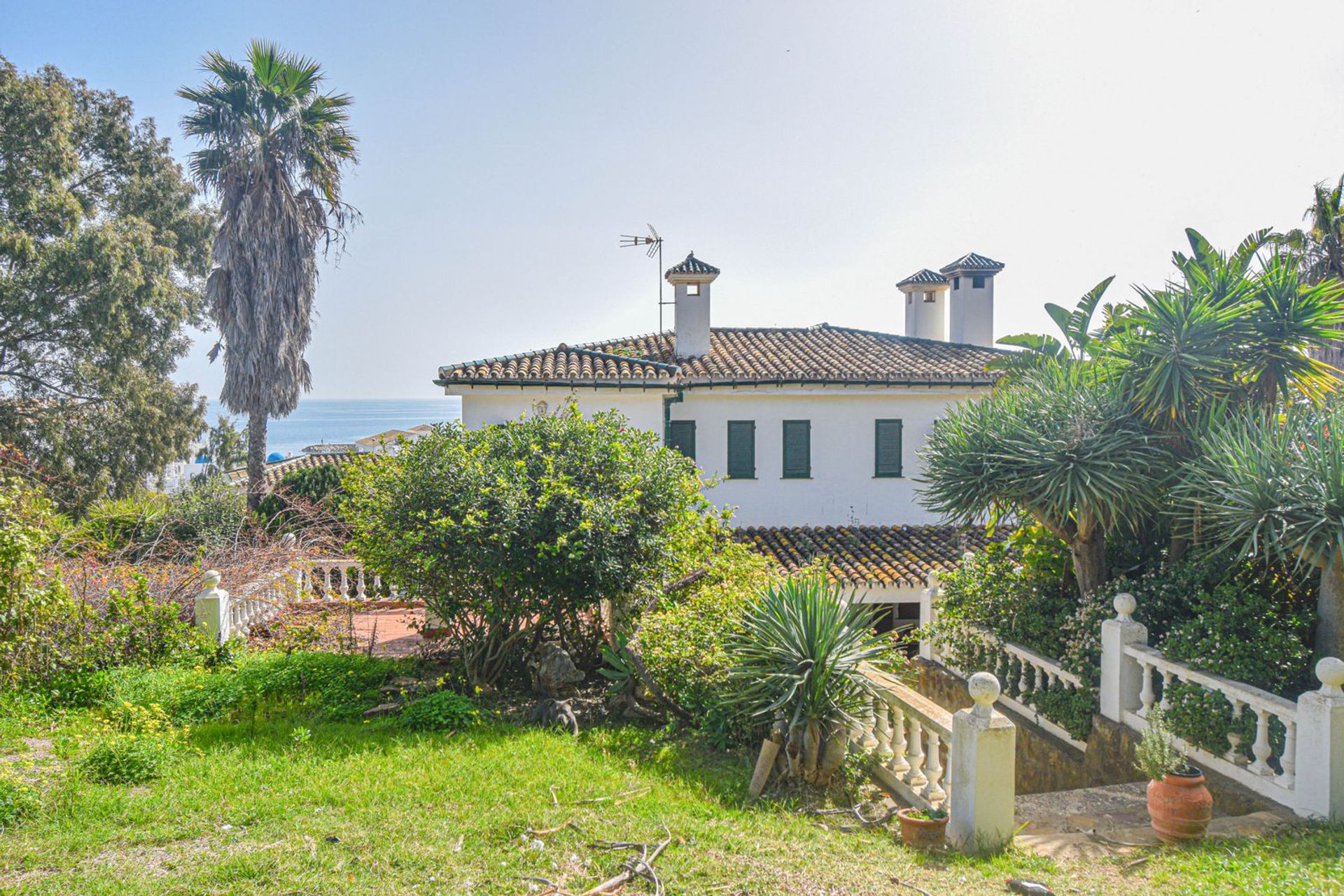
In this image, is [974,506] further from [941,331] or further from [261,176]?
[261,176]

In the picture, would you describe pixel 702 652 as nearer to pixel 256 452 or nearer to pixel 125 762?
pixel 125 762

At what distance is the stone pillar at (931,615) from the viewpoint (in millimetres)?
12062

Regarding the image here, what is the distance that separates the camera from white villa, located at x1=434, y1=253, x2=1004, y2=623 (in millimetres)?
16969

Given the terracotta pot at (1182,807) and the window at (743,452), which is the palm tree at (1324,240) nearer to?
the window at (743,452)

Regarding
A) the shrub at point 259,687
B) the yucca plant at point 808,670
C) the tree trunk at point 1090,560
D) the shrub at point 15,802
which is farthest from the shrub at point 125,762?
the tree trunk at point 1090,560

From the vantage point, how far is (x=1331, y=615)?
25.0ft

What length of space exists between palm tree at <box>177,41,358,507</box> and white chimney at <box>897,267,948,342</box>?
17445 mm

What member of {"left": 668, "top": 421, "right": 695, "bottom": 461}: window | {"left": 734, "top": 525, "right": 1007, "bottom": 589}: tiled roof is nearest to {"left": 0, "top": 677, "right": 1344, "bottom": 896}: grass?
{"left": 734, "top": 525, "right": 1007, "bottom": 589}: tiled roof

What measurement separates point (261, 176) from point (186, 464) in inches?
484

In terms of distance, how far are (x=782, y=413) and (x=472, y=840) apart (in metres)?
13.8

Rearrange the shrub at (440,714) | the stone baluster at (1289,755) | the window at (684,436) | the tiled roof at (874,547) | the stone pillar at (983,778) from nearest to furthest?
the stone pillar at (983,778) < the stone baluster at (1289,755) < the shrub at (440,714) < the tiled roof at (874,547) < the window at (684,436)

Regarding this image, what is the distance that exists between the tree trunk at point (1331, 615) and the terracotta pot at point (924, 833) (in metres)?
4.28

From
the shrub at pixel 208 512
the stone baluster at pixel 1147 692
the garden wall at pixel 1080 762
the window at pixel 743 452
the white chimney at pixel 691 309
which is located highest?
the white chimney at pixel 691 309

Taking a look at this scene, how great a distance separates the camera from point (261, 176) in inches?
925
